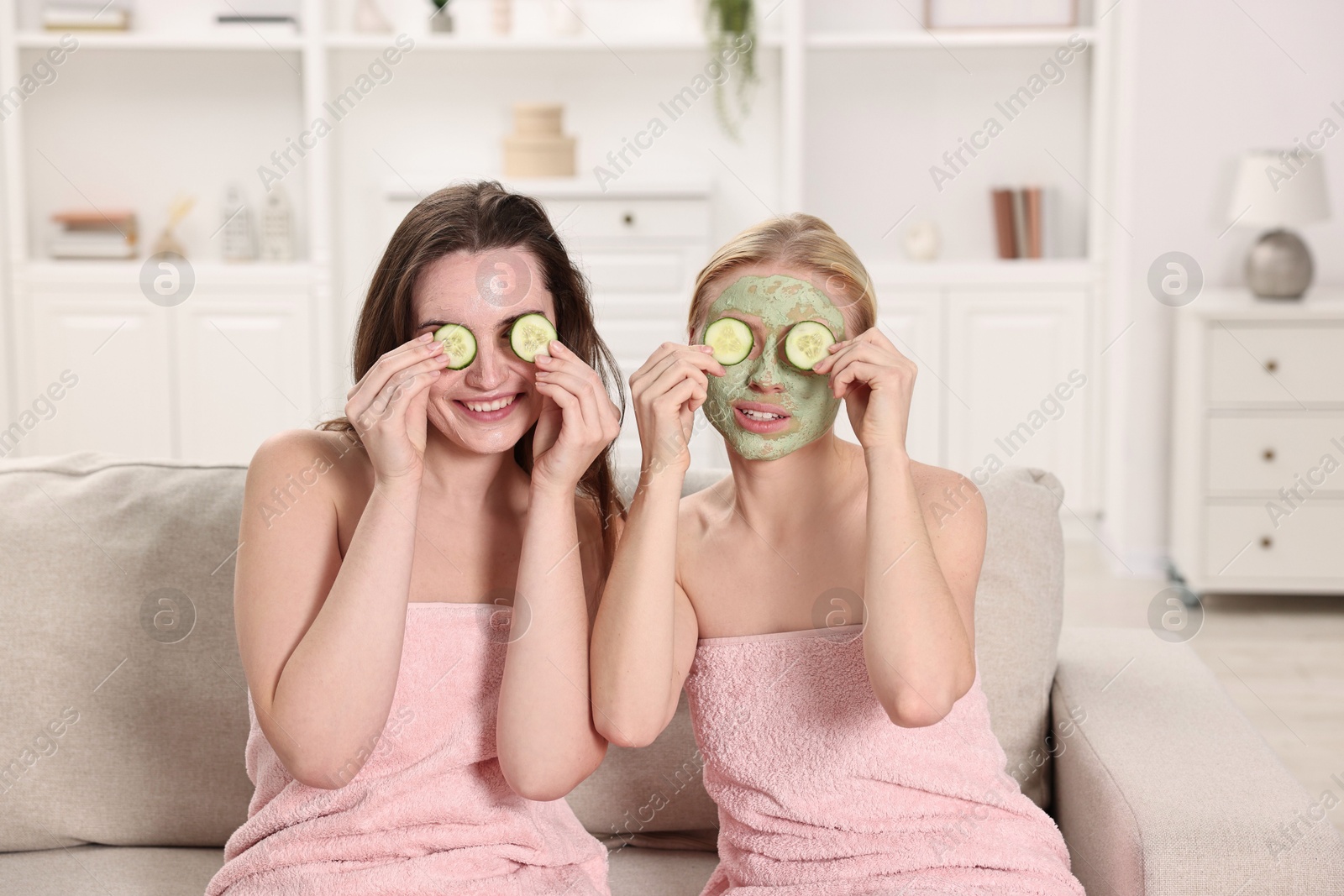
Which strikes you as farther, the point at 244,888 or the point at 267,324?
the point at 267,324

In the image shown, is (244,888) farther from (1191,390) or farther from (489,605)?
(1191,390)

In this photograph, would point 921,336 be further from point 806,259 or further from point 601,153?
point 806,259

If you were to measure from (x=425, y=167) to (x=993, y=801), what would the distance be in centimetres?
532

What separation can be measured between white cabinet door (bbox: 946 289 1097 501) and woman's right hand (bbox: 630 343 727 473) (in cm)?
445

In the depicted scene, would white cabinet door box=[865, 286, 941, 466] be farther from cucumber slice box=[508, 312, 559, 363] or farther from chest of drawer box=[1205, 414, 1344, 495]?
cucumber slice box=[508, 312, 559, 363]

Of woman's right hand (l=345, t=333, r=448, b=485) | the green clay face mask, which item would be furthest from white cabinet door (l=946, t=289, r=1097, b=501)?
woman's right hand (l=345, t=333, r=448, b=485)

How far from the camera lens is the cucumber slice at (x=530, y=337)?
64.1 inches

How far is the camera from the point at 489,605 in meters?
1.76

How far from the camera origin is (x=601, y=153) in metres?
6.32

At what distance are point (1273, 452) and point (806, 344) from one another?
12.2ft

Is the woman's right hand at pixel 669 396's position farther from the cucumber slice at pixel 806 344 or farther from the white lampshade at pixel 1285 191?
the white lampshade at pixel 1285 191

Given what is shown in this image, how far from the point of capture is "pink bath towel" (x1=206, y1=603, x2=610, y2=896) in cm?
162

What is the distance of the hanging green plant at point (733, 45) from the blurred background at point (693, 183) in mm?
17

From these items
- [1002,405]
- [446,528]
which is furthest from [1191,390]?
[446,528]
